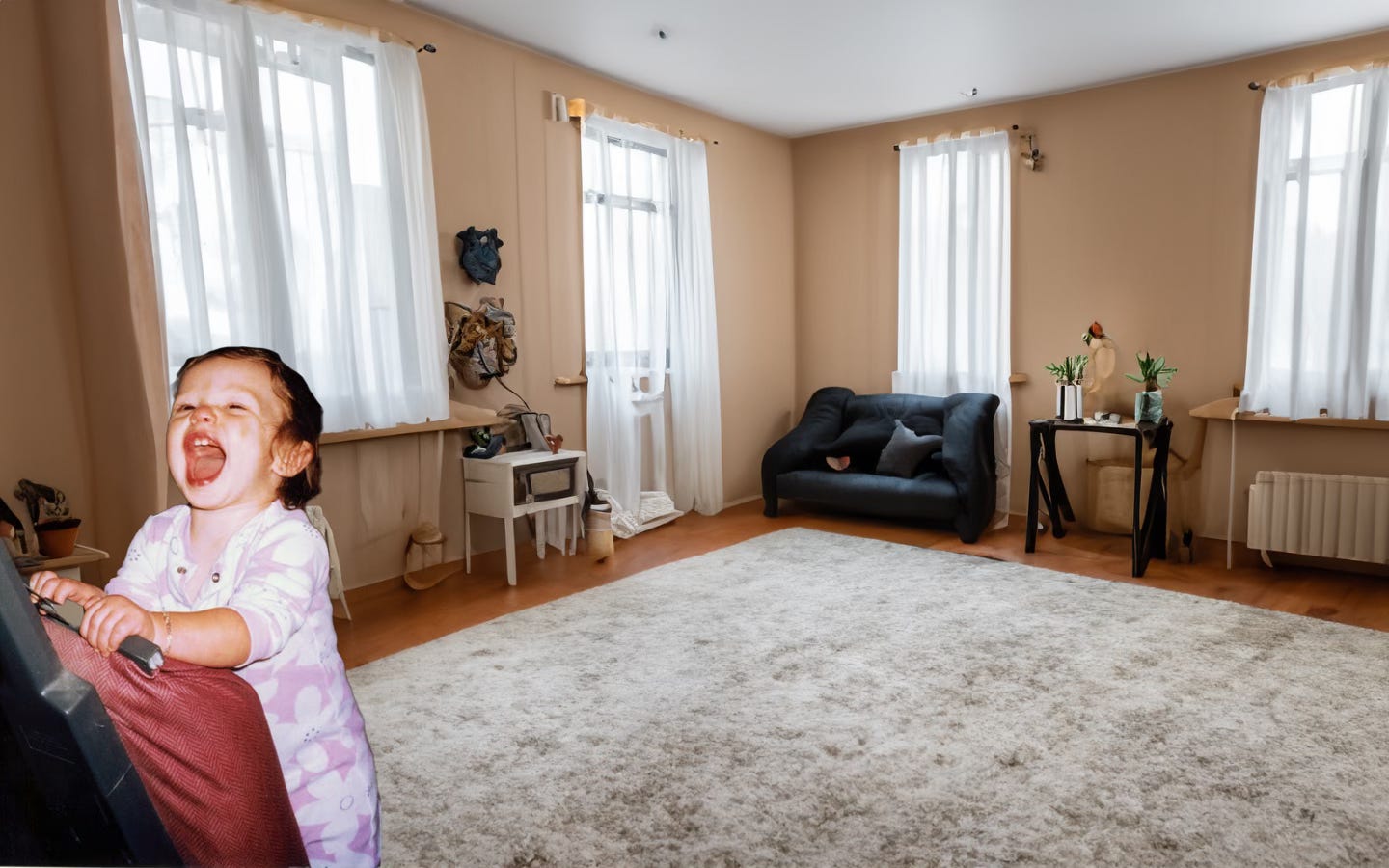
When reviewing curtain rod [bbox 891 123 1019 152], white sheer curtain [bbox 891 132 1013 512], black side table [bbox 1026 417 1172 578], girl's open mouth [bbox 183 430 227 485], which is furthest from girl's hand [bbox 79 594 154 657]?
curtain rod [bbox 891 123 1019 152]

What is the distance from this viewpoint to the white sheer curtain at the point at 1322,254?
163 inches

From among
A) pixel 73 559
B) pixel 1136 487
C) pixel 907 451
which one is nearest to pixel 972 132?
pixel 907 451

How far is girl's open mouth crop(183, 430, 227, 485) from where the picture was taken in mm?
867

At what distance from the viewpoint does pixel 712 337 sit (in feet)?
18.6

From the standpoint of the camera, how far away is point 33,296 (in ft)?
9.49

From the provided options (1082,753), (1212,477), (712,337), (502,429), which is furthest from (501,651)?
(1212,477)

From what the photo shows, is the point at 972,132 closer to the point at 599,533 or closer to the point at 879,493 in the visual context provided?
the point at 879,493

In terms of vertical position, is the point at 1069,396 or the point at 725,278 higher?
the point at 725,278

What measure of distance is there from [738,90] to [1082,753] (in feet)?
13.5

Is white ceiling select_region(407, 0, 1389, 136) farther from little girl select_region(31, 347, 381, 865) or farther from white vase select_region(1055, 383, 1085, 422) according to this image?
little girl select_region(31, 347, 381, 865)

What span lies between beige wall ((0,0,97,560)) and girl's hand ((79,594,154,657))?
2647mm

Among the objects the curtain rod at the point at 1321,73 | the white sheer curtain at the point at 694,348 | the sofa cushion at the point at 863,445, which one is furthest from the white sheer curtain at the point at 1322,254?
the white sheer curtain at the point at 694,348

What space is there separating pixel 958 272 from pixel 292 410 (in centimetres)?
519

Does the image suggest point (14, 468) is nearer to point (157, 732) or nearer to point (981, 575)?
point (157, 732)
